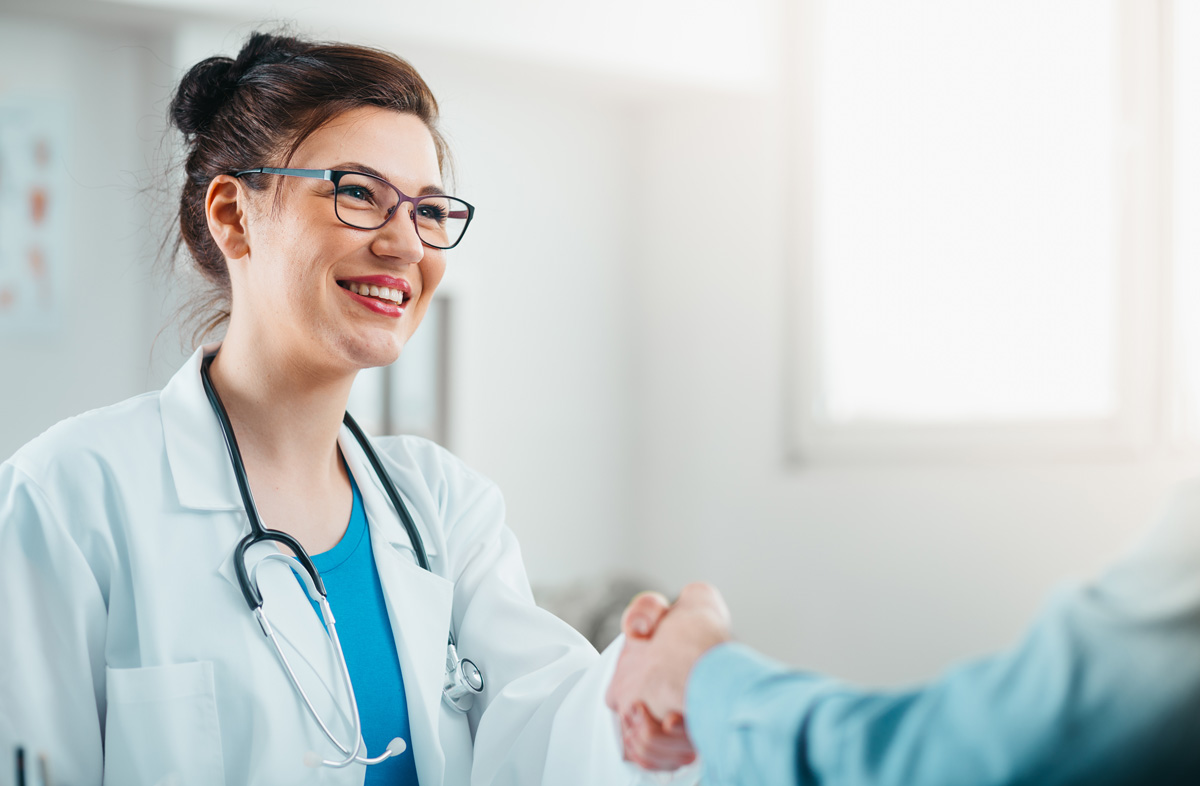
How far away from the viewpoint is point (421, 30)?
10.0ft

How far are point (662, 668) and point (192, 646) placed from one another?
0.49 meters

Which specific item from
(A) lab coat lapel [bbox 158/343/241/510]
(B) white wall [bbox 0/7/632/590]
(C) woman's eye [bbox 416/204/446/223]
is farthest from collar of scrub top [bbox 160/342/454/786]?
(B) white wall [bbox 0/7/632/590]

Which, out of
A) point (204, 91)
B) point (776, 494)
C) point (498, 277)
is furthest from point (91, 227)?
point (776, 494)

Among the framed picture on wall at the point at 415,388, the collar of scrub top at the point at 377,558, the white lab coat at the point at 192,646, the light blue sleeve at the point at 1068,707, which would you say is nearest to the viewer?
the light blue sleeve at the point at 1068,707

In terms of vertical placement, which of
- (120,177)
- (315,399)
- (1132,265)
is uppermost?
(120,177)

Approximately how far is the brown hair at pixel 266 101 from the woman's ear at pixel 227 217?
21 mm

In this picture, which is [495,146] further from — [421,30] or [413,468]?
[413,468]

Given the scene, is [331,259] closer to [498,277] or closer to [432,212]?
[432,212]

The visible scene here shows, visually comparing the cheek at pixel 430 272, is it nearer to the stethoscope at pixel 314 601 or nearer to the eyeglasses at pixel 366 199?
the eyeglasses at pixel 366 199

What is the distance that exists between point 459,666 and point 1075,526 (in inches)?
81.7

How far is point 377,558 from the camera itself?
119 cm

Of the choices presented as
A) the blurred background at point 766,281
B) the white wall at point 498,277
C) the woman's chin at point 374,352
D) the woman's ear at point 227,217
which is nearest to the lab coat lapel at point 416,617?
the woman's chin at point 374,352

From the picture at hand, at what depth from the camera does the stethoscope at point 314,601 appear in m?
1.02

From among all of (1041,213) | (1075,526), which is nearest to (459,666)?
(1075,526)
